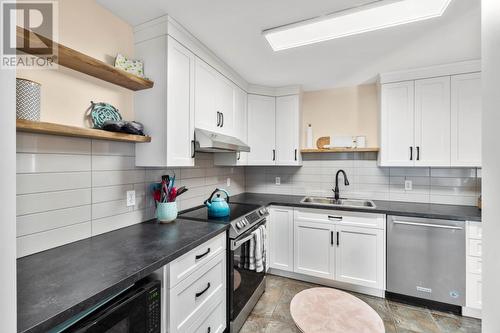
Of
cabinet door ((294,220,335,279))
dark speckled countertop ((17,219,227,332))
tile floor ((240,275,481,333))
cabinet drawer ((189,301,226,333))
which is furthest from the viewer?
cabinet door ((294,220,335,279))

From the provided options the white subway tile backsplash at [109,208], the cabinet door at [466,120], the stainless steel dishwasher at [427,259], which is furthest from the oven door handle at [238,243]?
the cabinet door at [466,120]

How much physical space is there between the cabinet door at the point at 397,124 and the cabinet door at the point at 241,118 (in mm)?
1576

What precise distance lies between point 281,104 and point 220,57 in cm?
110

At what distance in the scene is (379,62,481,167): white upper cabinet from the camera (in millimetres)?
2240

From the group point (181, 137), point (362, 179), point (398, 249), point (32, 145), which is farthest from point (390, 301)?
point (32, 145)

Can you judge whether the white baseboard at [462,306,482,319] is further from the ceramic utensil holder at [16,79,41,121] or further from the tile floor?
the ceramic utensil holder at [16,79,41,121]

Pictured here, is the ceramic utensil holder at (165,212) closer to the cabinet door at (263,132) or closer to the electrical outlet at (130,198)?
the electrical outlet at (130,198)

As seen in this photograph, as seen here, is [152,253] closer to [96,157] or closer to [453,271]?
[96,157]

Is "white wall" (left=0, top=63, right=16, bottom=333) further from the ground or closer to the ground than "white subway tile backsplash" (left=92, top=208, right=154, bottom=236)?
further from the ground

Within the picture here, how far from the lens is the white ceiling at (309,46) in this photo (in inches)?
59.0

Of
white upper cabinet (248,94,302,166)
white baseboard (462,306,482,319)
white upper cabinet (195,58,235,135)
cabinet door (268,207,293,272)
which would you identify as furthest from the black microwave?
white baseboard (462,306,482,319)

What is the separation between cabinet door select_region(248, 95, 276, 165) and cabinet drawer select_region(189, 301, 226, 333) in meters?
1.77

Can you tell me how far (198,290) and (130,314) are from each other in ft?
1.71

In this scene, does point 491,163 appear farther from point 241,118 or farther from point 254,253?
point 241,118
